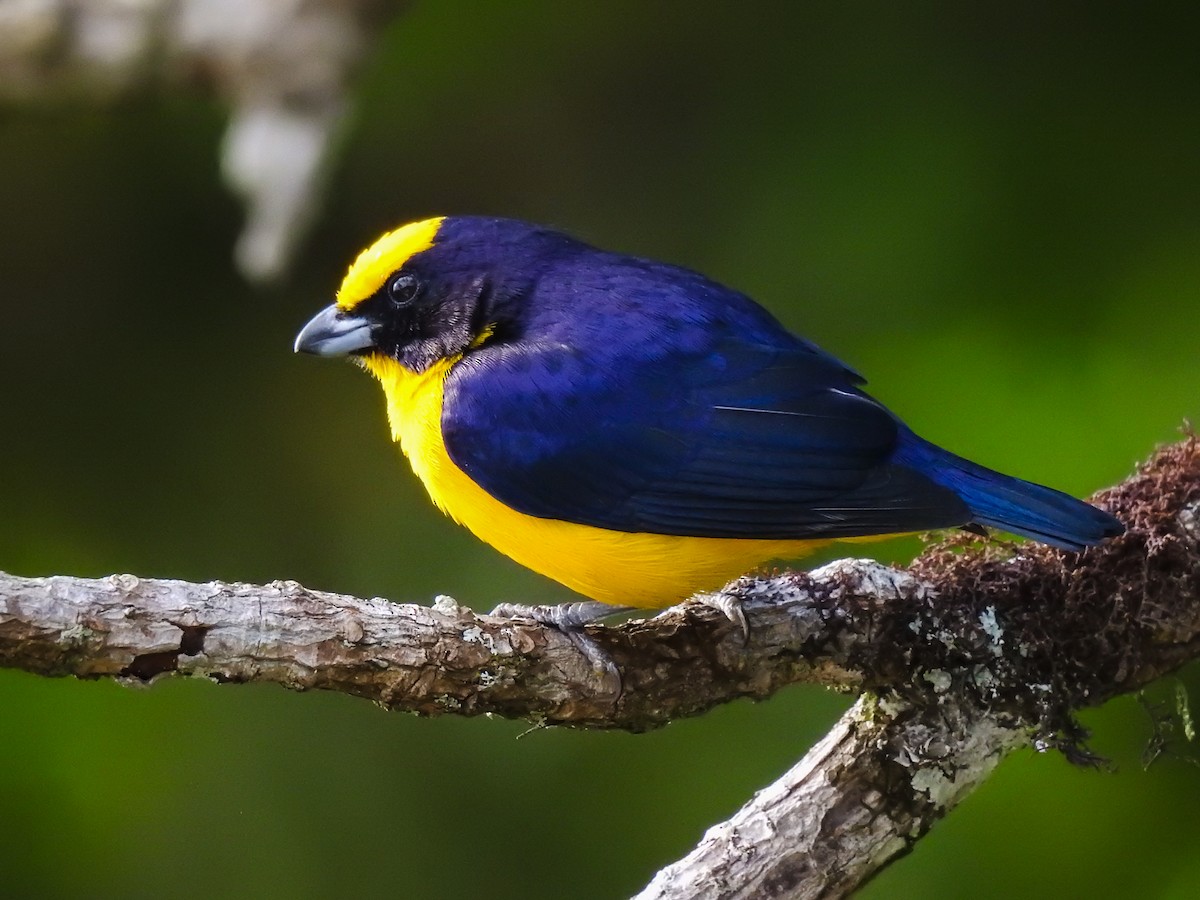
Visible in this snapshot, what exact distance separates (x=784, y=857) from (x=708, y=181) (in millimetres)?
2613


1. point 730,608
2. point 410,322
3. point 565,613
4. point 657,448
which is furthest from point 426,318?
point 730,608

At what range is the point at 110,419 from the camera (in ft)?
16.2

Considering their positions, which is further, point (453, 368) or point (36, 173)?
point (36, 173)

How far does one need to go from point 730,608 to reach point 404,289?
99cm

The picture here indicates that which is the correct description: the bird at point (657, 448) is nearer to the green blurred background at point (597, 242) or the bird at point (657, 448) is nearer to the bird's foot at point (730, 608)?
the bird's foot at point (730, 608)

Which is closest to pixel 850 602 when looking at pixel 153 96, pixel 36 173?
pixel 153 96

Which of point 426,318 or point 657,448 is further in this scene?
point 426,318

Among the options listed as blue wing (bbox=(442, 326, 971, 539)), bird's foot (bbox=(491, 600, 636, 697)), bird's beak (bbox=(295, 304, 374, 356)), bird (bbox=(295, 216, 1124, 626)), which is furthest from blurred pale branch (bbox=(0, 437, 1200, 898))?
bird's beak (bbox=(295, 304, 374, 356))

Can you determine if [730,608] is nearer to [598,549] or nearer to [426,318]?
[598,549]

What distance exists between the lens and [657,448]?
2.92 m

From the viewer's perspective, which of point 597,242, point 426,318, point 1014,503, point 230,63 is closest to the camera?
point 1014,503

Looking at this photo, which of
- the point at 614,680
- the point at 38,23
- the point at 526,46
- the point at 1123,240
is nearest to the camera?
the point at 614,680

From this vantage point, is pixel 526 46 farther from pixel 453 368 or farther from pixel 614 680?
pixel 614 680

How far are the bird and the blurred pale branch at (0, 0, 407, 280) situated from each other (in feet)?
3.42
